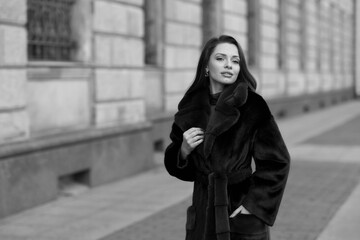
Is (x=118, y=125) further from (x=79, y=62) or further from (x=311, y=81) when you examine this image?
(x=311, y=81)

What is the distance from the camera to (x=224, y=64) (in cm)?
333

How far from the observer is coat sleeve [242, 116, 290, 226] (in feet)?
10.9

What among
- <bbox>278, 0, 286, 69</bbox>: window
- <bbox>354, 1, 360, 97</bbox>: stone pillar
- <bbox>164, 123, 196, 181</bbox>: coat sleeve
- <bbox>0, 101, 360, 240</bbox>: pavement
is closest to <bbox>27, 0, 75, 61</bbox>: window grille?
<bbox>0, 101, 360, 240</bbox>: pavement

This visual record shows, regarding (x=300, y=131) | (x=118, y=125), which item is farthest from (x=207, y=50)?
(x=300, y=131)

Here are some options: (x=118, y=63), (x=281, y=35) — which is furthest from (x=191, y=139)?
(x=281, y=35)

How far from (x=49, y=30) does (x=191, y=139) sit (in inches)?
229

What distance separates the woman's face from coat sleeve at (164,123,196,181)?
343mm

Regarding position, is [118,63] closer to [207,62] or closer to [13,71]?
[13,71]

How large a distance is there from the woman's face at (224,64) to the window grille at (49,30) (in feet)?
17.2

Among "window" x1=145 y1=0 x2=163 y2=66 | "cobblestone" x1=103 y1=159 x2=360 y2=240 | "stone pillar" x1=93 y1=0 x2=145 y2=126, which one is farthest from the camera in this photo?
"window" x1=145 y1=0 x2=163 y2=66

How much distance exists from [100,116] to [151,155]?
1.51m

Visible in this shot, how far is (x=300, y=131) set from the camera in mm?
17688

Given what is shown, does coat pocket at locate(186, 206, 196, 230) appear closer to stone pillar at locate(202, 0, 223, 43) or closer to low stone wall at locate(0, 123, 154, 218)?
low stone wall at locate(0, 123, 154, 218)

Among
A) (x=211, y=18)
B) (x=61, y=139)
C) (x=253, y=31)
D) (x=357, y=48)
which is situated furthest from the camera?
(x=357, y=48)
